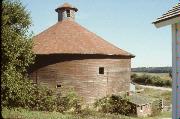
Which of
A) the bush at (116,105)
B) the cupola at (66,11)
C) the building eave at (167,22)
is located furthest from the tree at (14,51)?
the building eave at (167,22)

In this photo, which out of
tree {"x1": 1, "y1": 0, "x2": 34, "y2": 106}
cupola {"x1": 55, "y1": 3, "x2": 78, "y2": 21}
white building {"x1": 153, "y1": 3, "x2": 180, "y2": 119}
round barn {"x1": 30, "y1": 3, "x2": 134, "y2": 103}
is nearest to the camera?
white building {"x1": 153, "y1": 3, "x2": 180, "y2": 119}

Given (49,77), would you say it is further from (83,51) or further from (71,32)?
(71,32)

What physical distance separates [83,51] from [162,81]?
142 ft

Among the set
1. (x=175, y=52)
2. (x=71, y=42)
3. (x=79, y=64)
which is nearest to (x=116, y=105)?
(x=79, y=64)

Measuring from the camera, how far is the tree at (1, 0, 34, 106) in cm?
2043

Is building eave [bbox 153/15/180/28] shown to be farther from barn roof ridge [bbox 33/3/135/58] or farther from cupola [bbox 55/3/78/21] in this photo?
cupola [bbox 55/3/78/21]

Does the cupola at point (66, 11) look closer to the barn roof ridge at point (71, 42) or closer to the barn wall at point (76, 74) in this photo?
the barn roof ridge at point (71, 42)

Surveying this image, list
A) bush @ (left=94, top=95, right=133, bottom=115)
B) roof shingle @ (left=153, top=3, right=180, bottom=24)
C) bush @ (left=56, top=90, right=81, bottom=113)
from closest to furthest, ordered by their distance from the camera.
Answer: roof shingle @ (left=153, top=3, right=180, bottom=24)
bush @ (left=56, top=90, right=81, bottom=113)
bush @ (left=94, top=95, right=133, bottom=115)

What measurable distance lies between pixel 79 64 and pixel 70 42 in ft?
9.95

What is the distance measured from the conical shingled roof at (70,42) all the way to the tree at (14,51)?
5.83 metres

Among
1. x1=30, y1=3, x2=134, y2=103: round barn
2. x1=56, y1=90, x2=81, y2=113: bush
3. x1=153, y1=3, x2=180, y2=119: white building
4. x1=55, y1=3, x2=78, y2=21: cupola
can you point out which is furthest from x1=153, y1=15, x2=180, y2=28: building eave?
x1=55, y1=3, x2=78, y2=21: cupola

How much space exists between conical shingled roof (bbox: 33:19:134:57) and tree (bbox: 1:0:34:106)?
5.83m

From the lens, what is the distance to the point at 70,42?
30.5 m

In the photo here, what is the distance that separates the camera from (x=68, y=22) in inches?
1366
